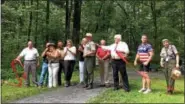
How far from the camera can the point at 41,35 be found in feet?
108

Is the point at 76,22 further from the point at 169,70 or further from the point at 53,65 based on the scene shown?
the point at 169,70

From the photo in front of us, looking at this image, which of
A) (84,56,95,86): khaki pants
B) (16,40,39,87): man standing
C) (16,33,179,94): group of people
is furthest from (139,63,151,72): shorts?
(16,40,39,87): man standing

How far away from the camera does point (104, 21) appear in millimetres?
37938

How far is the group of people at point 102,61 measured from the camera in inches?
526

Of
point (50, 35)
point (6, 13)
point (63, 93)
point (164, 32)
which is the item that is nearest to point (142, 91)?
point (63, 93)

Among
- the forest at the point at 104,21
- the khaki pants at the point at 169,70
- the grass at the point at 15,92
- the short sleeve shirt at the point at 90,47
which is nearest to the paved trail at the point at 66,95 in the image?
the grass at the point at 15,92

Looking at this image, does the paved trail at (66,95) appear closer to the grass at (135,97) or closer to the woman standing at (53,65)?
the grass at (135,97)

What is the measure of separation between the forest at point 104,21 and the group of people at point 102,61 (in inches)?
519

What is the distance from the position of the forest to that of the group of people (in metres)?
13.2

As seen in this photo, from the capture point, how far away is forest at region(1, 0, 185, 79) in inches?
1283

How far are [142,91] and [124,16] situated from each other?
95.2 feet

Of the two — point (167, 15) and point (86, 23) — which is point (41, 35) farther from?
point (167, 15)

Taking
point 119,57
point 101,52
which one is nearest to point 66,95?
point 119,57

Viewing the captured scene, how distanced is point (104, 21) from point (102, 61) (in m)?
23.0
